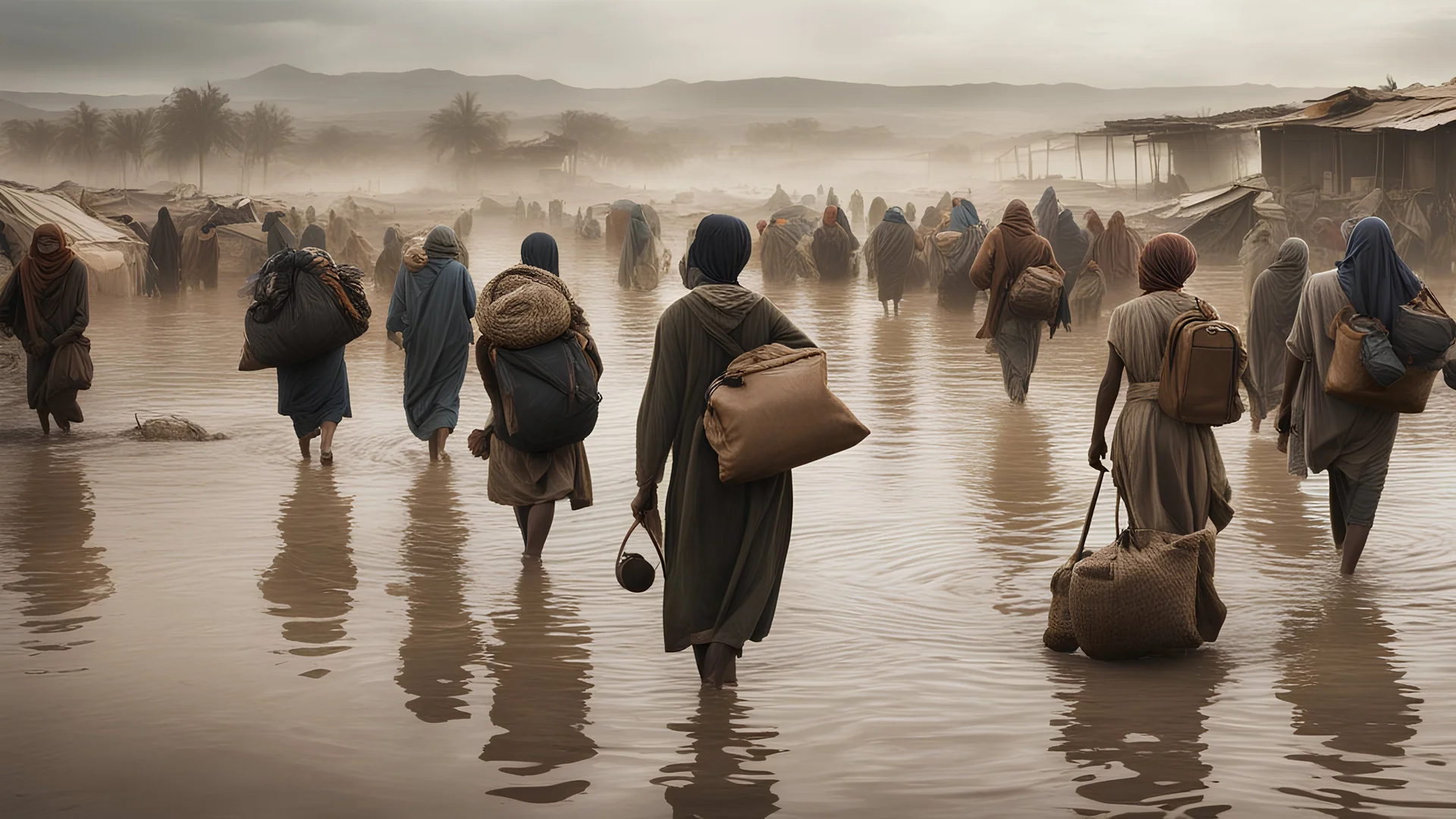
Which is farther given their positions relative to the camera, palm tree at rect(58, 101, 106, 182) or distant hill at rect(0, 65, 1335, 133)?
distant hill at rect(0, 65, 1335, 133)

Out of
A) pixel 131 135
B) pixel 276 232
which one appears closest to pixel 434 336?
pixel 276 232

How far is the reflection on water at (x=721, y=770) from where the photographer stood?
3.45 metres

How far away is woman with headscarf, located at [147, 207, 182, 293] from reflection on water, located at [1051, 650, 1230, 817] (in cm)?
2152

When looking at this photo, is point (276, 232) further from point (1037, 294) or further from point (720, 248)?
point (720, 248)

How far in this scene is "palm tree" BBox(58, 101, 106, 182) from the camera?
9219 cm

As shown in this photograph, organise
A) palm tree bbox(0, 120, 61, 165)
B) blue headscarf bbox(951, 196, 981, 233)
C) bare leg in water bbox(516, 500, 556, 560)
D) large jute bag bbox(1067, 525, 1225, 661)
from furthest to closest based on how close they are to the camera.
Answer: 1. palm tree bbox(0, 120, 61, 165)
2. blue headscarf bbox(951, 196, 981, 233)
3. bare leg in water bbox(516, 500, 556, 560)
4. large jute bag bbox(1067, 525, 1225, 661)

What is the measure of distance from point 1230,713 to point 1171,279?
181 centimetres

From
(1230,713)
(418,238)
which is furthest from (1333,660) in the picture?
(418,238)

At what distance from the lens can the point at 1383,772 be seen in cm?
358

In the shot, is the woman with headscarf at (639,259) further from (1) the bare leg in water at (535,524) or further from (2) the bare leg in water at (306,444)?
(1) the bare leg in water at (535,524)

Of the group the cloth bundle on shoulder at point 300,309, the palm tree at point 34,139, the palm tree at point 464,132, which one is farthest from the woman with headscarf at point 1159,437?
the palm tree at point 34,139

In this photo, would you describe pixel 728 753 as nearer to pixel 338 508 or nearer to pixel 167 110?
pixel 338 508

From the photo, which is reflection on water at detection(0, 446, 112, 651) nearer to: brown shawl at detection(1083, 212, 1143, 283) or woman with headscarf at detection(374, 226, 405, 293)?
brown shawl at detection(1083, 212, 1143, 283)

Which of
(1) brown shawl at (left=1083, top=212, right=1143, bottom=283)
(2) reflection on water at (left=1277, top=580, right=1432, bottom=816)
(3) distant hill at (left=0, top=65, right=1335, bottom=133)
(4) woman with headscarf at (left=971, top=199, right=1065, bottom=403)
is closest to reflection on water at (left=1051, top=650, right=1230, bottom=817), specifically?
(2) reflection on water at (left=1277, top=580, right=1432, bottom=816)
